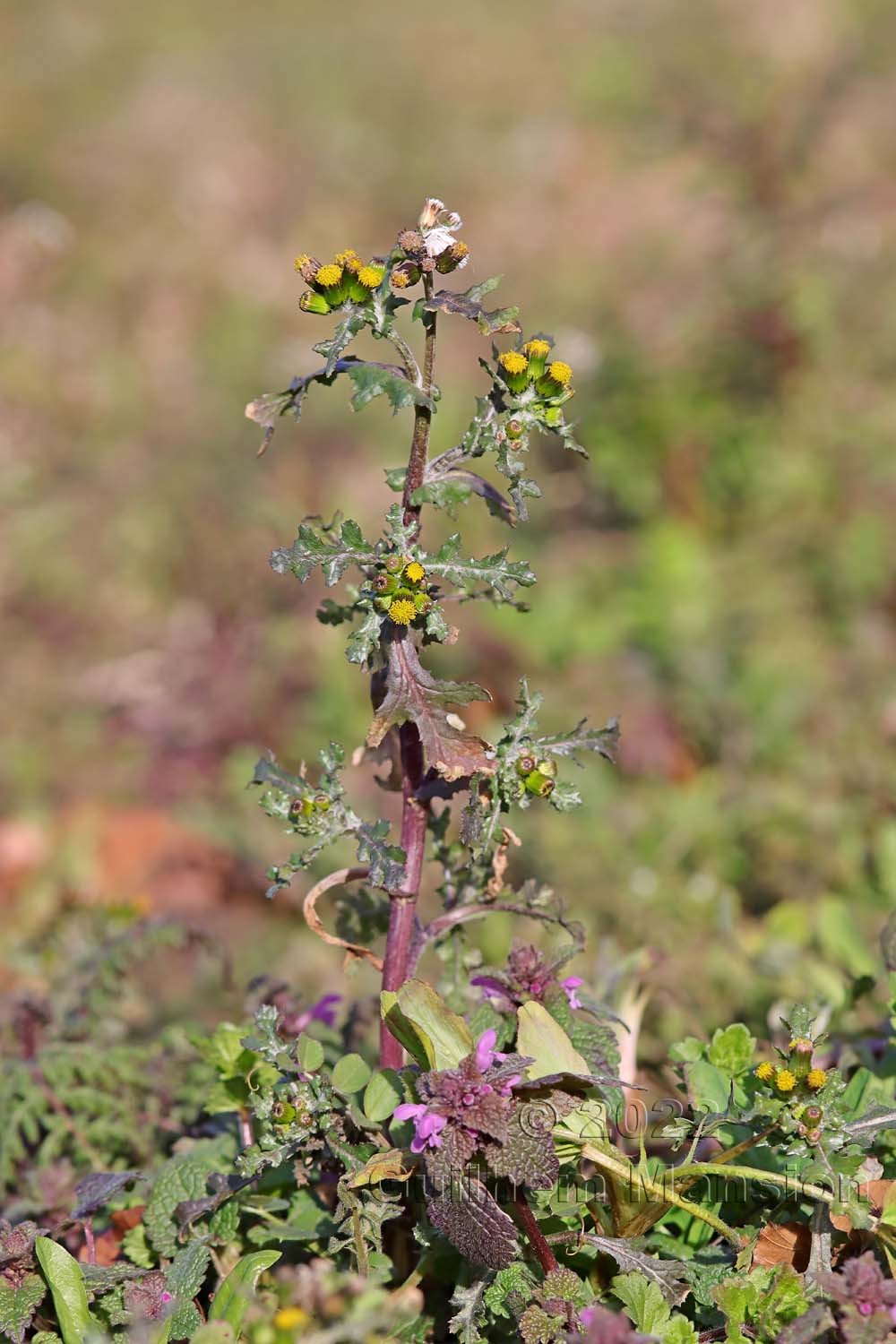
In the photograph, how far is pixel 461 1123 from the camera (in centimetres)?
131

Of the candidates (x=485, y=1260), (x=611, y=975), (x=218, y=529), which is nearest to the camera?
(x=485, y=1260)

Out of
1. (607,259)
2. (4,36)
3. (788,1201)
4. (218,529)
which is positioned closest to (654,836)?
(788,1201)

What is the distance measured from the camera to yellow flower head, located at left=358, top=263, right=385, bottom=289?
4.51ft

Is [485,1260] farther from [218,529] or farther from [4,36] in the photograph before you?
[4,36]

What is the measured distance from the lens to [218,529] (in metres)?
5.09

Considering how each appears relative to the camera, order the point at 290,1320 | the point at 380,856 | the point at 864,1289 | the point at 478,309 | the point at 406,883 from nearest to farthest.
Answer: the point at 290,1320, the point at 864,1289, the point at 478,309, the point at 380,856, the point at 406,883

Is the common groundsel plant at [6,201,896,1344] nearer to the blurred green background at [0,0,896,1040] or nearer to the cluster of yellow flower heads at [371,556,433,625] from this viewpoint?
the cluster of yellow flower heads at [371,556,433,625]

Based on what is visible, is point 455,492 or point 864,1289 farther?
point 455,492

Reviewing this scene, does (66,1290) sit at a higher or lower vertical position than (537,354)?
lower

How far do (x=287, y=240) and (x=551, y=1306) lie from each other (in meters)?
7.38

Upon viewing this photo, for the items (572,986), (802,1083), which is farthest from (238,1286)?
(802,1083)

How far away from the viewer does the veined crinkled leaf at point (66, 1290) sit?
1.42m

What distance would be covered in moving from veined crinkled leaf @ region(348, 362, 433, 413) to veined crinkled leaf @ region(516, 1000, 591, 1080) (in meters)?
0.74

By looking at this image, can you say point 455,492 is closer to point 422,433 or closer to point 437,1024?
point 422,433
